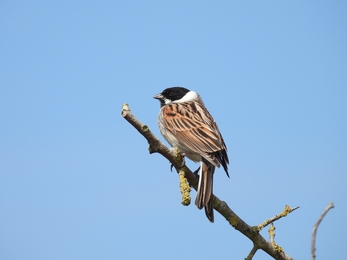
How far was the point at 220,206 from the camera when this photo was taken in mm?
6168

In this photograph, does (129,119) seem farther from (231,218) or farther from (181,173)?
(231,218)

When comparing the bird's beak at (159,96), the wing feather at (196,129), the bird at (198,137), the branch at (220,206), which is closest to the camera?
the branch at (220,206)

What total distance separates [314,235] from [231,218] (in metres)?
2.46

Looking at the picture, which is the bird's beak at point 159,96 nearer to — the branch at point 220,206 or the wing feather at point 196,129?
the wing feather at point 196,129

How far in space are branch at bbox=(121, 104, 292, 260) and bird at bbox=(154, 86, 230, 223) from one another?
0.22m

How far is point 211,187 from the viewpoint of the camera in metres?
6.48

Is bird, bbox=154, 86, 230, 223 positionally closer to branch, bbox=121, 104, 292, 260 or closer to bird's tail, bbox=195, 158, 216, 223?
bird's tail, bbox=195, 158, 216, 223

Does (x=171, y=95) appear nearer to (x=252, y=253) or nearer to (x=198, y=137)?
(x=198, y=137)

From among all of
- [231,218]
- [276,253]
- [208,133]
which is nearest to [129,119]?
[231,218]

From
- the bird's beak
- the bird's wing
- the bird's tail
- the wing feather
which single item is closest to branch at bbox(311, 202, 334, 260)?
the bird's tail

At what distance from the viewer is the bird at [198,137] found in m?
6.48

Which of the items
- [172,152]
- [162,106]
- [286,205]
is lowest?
[286,205]

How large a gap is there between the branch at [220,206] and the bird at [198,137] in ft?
0.73

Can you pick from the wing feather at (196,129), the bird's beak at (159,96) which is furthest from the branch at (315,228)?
the bird's beak at (159,96)
